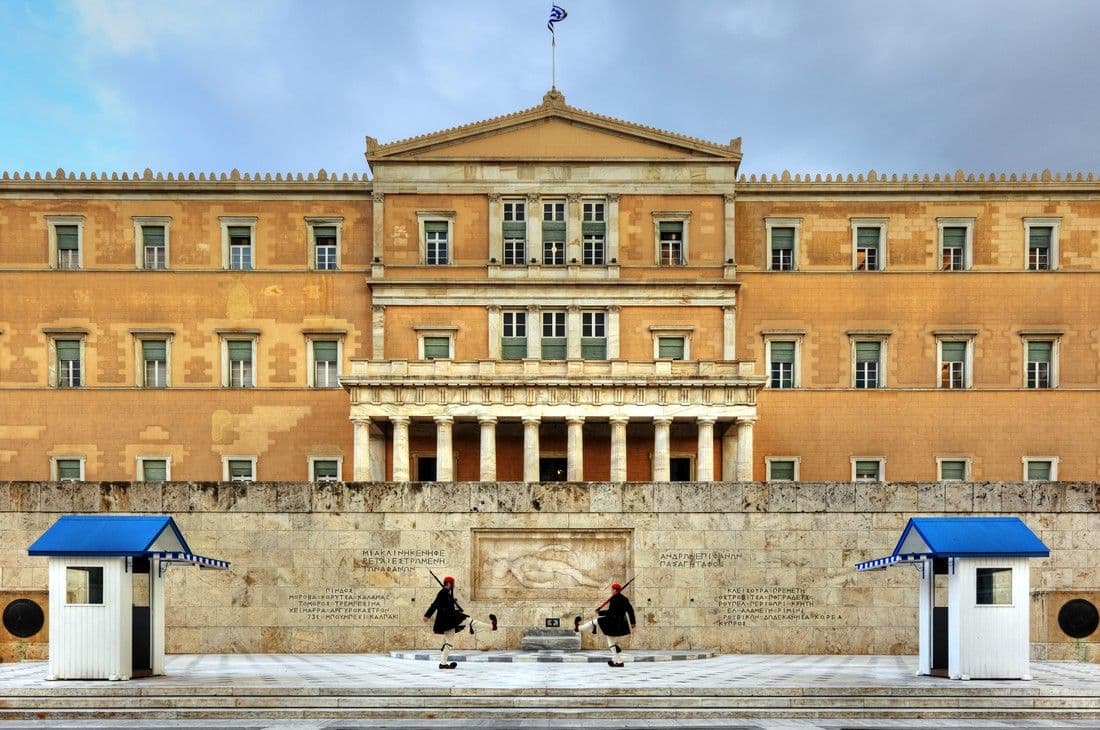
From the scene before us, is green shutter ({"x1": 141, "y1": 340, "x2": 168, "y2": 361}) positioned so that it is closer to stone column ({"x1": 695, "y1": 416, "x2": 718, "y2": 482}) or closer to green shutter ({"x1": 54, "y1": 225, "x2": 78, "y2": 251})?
green shutter ({"x1": 54, "y1": 225, "x2": 78, "y2": 251})

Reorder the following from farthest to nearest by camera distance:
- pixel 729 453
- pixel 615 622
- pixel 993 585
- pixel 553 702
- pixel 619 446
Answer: pixel 729 453
pixel 619 446
pixel 615 622
pixel 993 585
pixel 553 702

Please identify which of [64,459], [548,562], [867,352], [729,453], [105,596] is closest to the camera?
[105,596]

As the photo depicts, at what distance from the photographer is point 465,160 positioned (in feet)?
150

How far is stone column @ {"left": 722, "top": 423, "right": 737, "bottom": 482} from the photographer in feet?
141

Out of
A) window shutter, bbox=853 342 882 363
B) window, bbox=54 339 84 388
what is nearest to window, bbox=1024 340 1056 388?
window shutter, bbox=853 342 882 363

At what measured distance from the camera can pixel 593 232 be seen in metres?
45.9

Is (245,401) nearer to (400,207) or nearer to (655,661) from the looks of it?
(400,207)

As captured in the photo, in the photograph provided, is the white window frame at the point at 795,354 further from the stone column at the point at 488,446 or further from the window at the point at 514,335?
the stone column at the point at 488,446

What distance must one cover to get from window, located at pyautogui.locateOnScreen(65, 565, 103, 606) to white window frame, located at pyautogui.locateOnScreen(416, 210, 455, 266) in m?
30.1

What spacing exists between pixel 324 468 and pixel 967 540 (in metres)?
32.8

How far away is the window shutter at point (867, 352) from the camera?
151ft

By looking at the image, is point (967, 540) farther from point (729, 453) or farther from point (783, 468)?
point (783, 468)

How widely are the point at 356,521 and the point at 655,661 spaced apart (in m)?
6.47

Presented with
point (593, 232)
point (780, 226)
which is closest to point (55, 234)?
point (593, 232)
